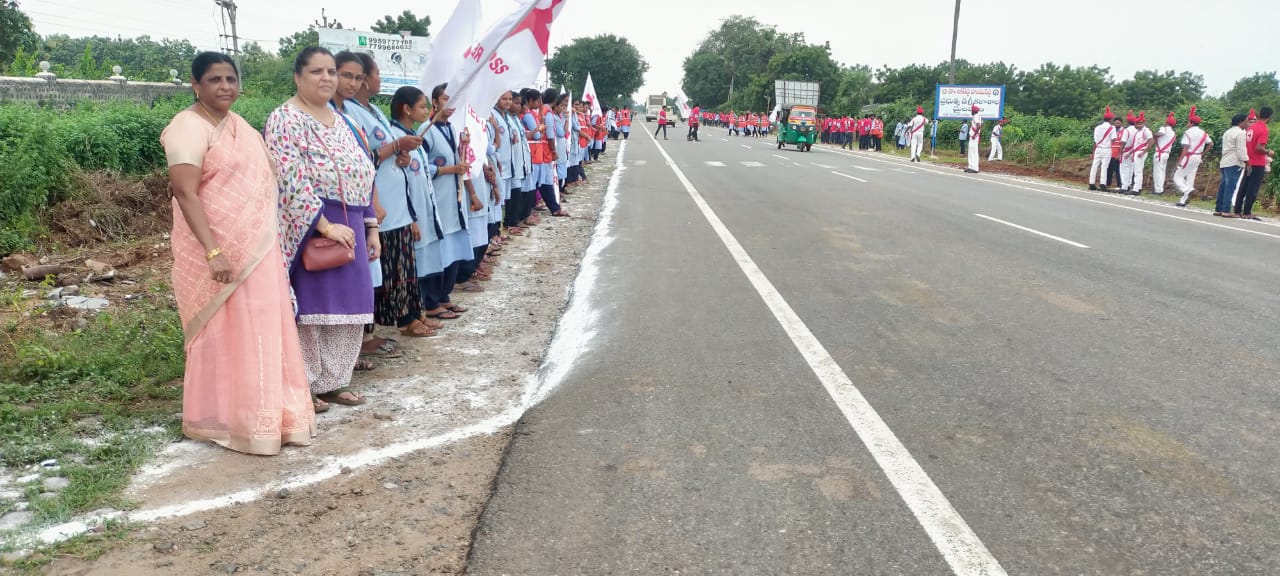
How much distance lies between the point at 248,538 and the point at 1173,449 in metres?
3.71

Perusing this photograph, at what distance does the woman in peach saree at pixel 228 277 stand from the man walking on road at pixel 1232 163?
15.0 m

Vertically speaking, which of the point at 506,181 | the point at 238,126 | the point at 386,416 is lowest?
the point at 386,416

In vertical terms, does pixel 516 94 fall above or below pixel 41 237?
above

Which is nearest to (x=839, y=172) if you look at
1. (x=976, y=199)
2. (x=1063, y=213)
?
(x=976, y=199)

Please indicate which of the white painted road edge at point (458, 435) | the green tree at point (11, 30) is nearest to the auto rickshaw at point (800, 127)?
the white painted road edge at point (458, 435)

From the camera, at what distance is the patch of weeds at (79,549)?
2750mm

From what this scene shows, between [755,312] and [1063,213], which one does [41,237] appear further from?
[1063,213]

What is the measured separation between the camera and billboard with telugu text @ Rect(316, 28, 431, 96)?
41.4 meters

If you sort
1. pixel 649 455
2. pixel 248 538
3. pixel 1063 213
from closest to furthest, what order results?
pixel 248 538 < pixel 649 455 < pixel 1063 213

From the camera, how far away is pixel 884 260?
8.49 m

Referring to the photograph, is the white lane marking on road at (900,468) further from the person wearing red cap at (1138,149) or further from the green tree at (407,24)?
the green tree at (407,24)

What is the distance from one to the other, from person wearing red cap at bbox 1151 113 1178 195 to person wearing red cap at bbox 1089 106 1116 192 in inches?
38.0

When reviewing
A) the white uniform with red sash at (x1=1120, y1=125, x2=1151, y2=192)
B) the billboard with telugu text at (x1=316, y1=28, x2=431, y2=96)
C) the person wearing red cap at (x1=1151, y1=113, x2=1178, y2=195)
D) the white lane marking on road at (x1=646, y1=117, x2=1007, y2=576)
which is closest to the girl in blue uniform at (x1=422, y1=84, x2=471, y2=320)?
the white lane marking on road at (x1=646, y1=117, x2=1007, y2=576)

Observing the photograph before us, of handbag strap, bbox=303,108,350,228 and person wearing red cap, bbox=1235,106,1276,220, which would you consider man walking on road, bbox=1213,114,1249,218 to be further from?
handbag strap, bbox=303,108,350,228
